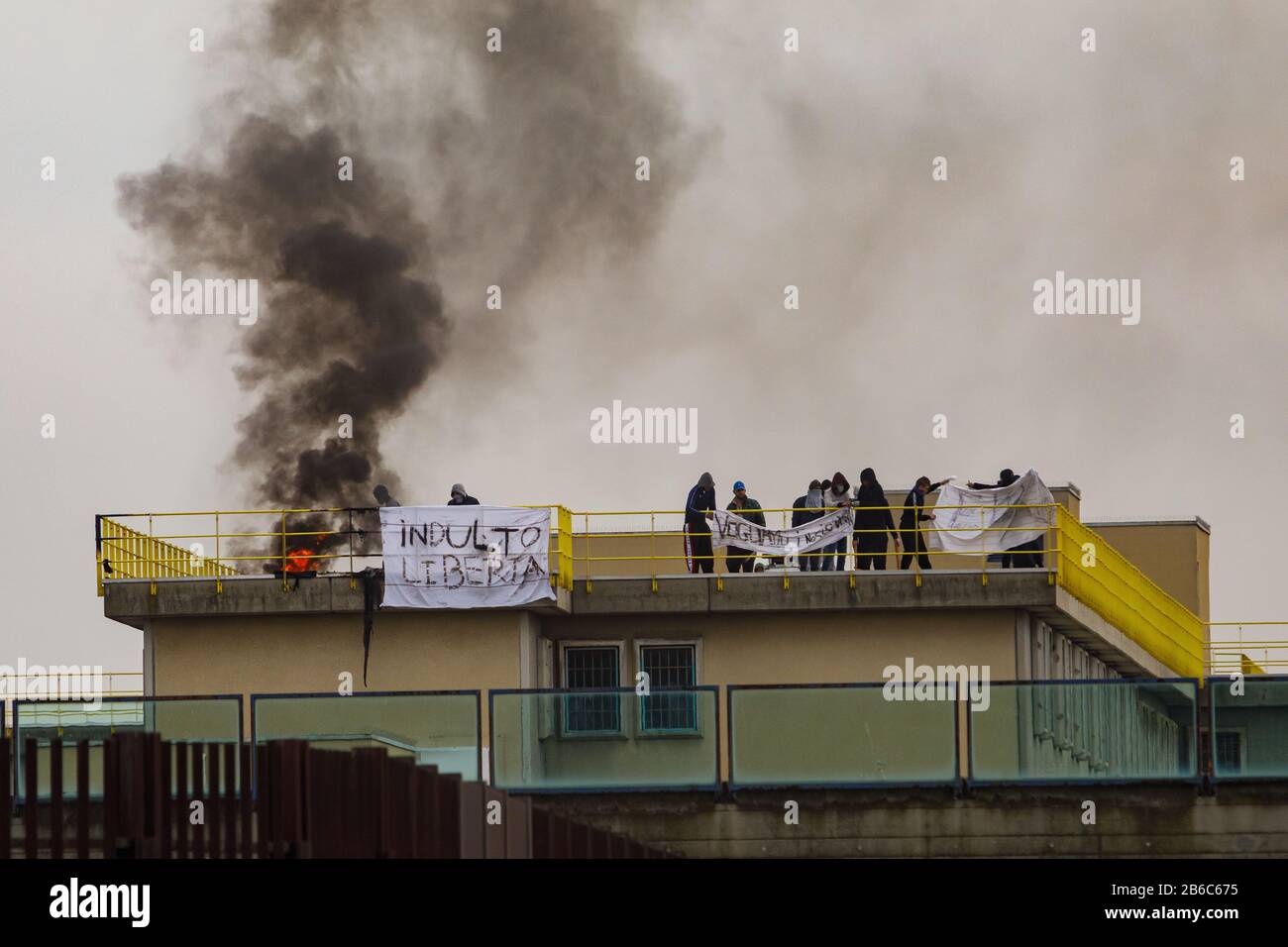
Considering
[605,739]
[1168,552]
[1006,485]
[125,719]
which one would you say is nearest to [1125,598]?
[1006,485]

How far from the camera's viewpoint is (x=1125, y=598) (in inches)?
1810

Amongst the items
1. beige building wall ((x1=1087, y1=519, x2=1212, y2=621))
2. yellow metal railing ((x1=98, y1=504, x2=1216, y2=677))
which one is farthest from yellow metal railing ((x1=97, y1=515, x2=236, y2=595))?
beige building wall ((x1=1087, y1=519, x2=1212, y2=621))

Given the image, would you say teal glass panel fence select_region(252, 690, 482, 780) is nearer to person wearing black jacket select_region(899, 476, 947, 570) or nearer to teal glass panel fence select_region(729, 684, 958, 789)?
teal glass panel fence select_region(729, 684, 958, 789)

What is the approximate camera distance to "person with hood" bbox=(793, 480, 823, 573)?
3938cm

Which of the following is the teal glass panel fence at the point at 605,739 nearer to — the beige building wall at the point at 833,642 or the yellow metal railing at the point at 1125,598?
the beige building wall at the point at 833,642

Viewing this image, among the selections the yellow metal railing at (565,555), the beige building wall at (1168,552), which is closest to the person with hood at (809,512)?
the yellow metal railing at (565,555)

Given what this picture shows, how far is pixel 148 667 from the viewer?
38.5 m

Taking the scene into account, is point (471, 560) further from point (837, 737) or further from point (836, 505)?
point (837, 737)

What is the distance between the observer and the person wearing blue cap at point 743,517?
3969 centimetres

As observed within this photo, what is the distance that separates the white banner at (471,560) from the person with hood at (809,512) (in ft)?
14.1

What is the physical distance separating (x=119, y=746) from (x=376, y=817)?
391 centimetres

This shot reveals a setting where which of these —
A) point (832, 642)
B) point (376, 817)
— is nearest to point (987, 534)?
point (832, 642)

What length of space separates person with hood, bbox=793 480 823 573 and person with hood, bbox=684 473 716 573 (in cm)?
138
